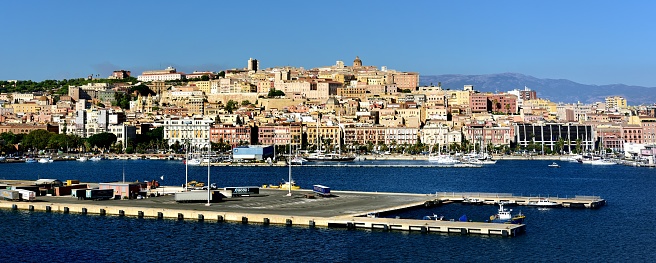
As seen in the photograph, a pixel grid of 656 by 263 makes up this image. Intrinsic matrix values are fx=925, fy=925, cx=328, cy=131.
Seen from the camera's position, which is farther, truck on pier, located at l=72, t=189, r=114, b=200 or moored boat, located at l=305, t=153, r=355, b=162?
moored boat, located at l=305, t=153, r=355, b=162

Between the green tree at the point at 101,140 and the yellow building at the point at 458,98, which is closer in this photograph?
the green tree at the point at 101,140

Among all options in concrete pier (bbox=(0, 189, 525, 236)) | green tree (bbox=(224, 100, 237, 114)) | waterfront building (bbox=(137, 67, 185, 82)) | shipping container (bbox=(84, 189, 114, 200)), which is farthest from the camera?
waterfront building (bbox=(137, 67, 185, 82))

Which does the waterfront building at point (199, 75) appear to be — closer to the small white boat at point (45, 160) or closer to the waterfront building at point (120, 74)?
the waterfront building at point (120, 74)

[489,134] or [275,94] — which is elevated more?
[275,94]

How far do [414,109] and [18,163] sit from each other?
43766 millimetres

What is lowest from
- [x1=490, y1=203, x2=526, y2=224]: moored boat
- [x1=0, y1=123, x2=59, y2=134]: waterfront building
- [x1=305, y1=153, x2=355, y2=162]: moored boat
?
[x1=490, y1=203, x2=526, y2=224]: moored boat

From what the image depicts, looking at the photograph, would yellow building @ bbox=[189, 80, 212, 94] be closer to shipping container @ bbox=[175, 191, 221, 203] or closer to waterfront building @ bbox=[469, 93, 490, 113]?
waterfront building @ bbox=[469, 93, 490, 113]

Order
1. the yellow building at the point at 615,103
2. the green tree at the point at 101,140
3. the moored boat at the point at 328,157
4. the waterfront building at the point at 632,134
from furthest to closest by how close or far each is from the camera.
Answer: the yellow building at the point at 615,103 → the waterfront building at the point at 632,134 → the green tree at the point at 101,140 → the moored boat at the point at 328,157

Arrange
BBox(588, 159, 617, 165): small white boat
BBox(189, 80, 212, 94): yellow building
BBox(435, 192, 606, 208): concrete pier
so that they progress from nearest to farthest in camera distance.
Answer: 1. BBox(435, 192, 606, 208): concrete pier
2. BBox(588, 159, 617, 165): small white boat
3. BBox(189, 80, 212, 94): yellow building

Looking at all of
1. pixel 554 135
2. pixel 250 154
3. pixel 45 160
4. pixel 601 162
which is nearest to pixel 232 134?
pixel 250 154

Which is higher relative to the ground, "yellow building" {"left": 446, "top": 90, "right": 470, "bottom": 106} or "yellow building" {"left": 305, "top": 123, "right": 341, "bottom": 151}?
"yellow building" {"left": 446, "top": 90, "right": 470, "bottom": 106}

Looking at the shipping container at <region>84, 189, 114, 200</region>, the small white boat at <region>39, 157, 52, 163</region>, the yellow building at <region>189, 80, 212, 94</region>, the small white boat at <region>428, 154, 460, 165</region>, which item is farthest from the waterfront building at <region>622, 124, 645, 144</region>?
the shipping container at <region>84, 189, 114, 200</region>

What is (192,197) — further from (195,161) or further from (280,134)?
(280,134)

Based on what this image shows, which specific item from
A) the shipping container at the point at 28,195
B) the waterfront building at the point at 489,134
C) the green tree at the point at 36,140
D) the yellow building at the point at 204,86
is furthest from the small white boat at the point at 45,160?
the shipping container at the point at 28,195
